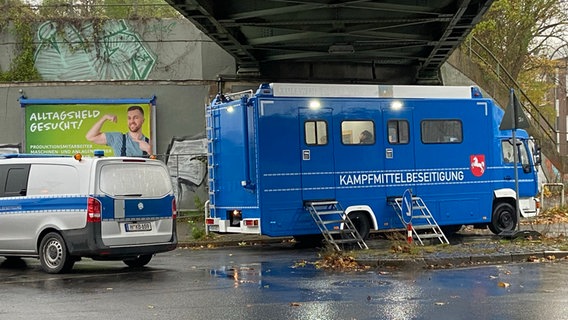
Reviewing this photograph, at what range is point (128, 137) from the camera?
981 inches

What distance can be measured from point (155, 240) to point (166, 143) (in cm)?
1166

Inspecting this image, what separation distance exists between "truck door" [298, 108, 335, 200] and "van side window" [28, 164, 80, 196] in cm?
528

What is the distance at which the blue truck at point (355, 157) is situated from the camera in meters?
16.9

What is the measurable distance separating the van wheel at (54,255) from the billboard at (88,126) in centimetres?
1131

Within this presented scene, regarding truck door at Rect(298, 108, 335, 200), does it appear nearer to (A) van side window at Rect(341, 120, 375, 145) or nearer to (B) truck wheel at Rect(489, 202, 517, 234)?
(A) van side window at Rect(341, 120, 375, 145)

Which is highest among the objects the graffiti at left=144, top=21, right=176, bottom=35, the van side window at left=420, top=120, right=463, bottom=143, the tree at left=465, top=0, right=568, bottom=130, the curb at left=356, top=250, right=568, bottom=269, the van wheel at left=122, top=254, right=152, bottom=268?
the tree at left=465, top=0, right=568, bottom=130

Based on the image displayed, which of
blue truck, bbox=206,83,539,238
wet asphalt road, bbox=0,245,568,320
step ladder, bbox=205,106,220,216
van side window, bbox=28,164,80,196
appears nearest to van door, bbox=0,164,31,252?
van side window, bbox=28,164,80,196

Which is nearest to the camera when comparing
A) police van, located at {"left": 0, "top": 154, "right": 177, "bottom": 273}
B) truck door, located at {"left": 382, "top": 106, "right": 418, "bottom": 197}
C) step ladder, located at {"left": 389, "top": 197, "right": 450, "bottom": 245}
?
police van, located at {"left": 0, "top": 154, "right": 177, "bottom": 273}

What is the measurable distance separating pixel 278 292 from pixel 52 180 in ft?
15.4

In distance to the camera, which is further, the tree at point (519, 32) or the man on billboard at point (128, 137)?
the tree at point (519, 32)

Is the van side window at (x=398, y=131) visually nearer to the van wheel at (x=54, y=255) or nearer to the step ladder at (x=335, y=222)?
the step ladder at (x=335, y=222)

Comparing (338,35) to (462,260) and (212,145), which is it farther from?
(462,260)

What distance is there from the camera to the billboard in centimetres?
2453

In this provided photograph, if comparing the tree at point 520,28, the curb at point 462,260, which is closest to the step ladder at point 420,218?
the curb at point 462,260
